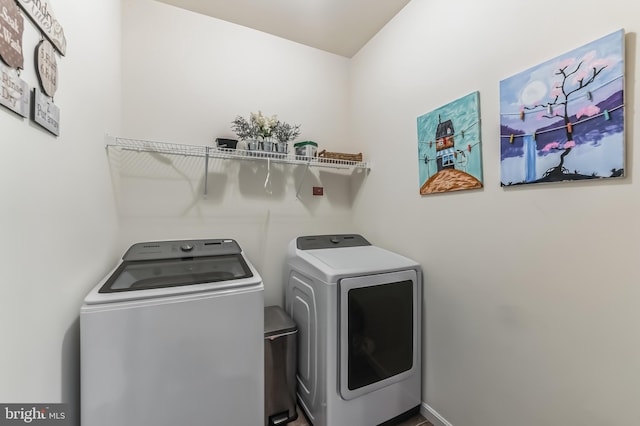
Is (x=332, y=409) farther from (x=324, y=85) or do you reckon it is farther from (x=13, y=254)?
(x=324, y=85)

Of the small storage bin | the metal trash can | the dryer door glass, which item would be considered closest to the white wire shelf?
the small storage bin

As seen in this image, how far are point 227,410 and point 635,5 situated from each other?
2.21 meters

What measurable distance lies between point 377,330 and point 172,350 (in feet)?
3.49

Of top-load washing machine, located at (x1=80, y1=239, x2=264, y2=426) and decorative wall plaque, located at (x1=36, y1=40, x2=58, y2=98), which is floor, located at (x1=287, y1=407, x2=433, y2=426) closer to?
top-load washing machine, located at (x1=80, y1=239, x2=264, y2=426)

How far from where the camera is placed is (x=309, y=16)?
6.45 ft

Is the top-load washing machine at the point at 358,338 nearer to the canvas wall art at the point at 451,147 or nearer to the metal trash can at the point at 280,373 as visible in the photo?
the metal trash can at the point at 280,373

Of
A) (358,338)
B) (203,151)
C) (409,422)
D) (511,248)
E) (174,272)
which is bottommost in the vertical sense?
(409,422)

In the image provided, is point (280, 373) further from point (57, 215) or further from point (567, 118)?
point (567, 118)

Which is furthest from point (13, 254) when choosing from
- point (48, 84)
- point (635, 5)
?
point (635, 5)

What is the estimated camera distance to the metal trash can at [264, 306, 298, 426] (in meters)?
1.58

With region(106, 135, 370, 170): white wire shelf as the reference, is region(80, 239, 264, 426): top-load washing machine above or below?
below

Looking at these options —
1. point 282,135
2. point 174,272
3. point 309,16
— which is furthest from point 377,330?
point 309,16

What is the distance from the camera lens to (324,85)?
2430 millimetres

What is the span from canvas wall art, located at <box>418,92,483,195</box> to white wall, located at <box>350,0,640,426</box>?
5cm
